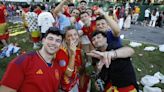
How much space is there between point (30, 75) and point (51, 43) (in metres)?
0.43

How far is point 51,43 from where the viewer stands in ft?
10.2

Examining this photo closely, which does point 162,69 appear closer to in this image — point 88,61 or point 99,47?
point 88,61

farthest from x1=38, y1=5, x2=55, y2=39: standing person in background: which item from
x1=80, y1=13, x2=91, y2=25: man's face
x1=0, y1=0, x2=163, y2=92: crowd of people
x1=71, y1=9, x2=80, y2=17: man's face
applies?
x1=0, y1=0, x2=163, y2=92: crowd of people

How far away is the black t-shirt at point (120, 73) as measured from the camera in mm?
3490

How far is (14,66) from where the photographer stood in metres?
2.83

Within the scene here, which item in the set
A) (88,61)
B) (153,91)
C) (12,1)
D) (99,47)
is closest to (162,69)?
(153,91)

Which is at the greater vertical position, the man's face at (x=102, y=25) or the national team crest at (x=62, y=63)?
the man's face at (x=102, y=25)

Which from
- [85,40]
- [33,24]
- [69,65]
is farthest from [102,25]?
[33,24]

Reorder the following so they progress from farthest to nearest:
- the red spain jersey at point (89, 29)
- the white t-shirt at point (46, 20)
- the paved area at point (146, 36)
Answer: the paved area at point (146, 36) → the white t-shirt at point (46, 20) → the red spain jersey at point (89, 29)

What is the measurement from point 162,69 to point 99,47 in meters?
5.39

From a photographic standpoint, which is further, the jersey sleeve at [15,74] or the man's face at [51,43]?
the man's face at [51,43]

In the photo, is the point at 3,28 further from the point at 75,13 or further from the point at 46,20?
the point at 75,13

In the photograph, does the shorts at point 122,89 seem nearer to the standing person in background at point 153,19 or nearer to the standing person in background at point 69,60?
the standing person in background at point 69,60

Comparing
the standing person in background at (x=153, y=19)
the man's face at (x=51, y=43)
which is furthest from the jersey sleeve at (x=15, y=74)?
the standing person in background at (x=153, y=19)
